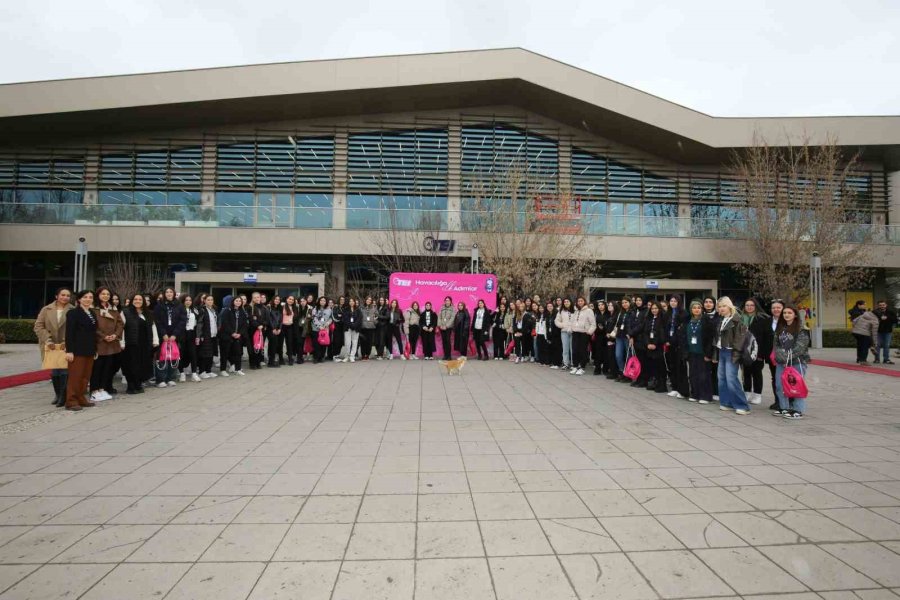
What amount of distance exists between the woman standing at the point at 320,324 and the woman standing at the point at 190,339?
3.60m

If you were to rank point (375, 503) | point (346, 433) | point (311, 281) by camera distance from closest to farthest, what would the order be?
point (375, 503), point (346, 433), point (311, 281)

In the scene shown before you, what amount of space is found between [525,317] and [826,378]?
293 inches

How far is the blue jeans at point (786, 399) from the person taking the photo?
6891 mm

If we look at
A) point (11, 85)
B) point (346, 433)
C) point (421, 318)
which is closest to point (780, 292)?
point (421, 318)

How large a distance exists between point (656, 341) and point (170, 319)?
9.57 m

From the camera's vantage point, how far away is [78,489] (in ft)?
13.2

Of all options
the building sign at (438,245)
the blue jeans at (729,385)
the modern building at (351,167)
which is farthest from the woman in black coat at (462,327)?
the blue jeans at (729,385)

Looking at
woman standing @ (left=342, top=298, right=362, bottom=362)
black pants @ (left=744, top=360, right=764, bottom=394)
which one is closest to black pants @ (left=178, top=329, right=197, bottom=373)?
woman standing @ (left=342, top=298, right=362, bottom=362)

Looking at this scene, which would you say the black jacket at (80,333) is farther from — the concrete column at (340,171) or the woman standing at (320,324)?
the concrete column at (340,171)

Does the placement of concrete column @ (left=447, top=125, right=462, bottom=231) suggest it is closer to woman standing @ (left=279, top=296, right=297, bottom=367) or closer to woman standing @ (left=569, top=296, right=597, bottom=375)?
woman standing @ (left=279, top=296, right=297, bottom=367)

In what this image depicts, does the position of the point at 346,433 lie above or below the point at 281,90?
below

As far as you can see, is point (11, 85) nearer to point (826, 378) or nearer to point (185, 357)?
point (185, 357)

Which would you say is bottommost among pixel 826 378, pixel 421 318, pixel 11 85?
pixel 826 378

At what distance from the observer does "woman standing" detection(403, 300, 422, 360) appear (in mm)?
14656
